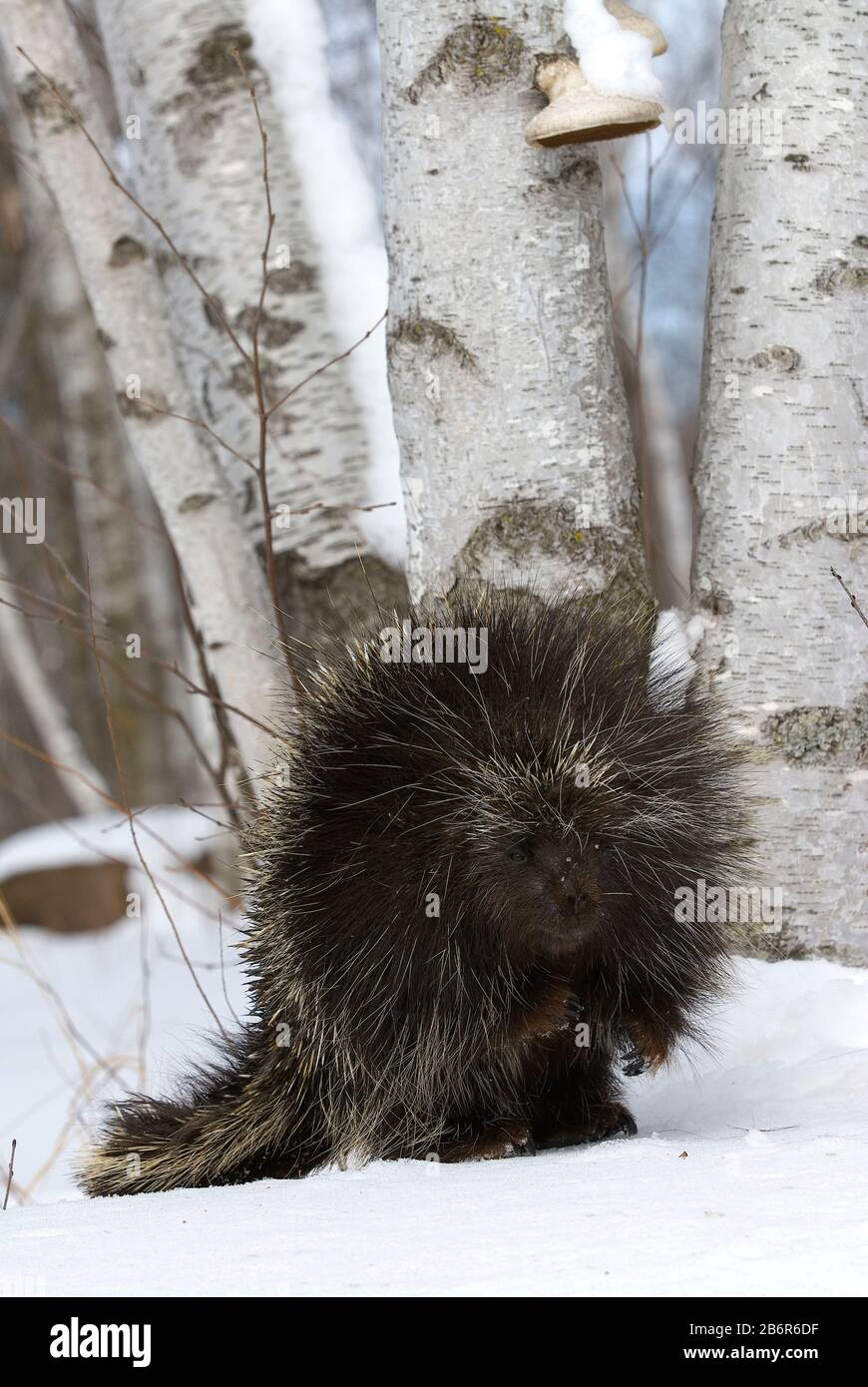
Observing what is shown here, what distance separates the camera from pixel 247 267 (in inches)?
126

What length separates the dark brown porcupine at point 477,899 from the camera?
80.9 inches

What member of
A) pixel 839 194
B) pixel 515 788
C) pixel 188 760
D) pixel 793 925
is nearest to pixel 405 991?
pixel 515 788

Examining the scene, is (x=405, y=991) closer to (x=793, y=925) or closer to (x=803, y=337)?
(x=793, y=925)

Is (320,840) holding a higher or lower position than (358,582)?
lower

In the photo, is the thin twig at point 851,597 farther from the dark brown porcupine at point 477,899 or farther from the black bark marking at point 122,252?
the black bark marking at point 122,252

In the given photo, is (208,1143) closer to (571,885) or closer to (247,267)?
(571,885)

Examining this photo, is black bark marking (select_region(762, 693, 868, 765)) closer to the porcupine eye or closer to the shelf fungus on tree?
the porcupine eye

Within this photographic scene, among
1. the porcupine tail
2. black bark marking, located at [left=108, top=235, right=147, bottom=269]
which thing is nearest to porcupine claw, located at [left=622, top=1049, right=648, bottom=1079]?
the porcupine tail

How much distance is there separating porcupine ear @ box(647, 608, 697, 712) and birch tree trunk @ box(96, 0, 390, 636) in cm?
90

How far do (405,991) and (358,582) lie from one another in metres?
1.32

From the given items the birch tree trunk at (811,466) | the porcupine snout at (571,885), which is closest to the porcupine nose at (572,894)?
the porcupine snout at (571,885)

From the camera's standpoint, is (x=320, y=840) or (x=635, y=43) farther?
(x=635, y=43)

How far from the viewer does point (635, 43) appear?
2289 millimetres

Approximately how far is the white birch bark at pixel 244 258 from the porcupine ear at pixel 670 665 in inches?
36.4
